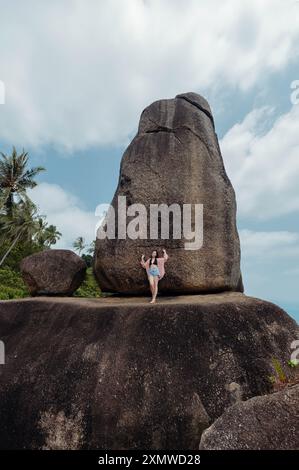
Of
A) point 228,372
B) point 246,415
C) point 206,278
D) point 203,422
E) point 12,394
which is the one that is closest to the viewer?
point 246,415

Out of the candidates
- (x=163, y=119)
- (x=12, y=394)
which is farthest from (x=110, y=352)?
(x=163, y=119)

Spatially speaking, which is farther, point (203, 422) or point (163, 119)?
point (163, 119)

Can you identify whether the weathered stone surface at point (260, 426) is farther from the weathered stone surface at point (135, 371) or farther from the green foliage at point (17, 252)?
the green foliage at point (17, 252)

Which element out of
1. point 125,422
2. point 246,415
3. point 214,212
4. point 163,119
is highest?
point 163,119

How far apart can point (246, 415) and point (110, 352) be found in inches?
106

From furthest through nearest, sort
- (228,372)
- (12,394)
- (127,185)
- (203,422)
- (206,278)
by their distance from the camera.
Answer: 1. (127,185)
2. (206,278)
3. (12,394)
4. (228,372)
5. (203,422)

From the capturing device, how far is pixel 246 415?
4.99 metres

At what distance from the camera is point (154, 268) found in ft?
29.7

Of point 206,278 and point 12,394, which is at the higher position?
point 206,278

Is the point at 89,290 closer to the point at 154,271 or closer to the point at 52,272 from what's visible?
the point at 52,272

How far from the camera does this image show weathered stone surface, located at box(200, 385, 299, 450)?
4.68 m

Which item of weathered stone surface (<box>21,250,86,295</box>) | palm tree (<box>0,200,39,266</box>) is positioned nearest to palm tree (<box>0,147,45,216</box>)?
palm tree (<box>0,200,39,266</box>)

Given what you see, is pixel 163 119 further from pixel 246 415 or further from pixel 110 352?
pixel 246 415

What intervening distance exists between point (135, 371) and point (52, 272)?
4.45m
